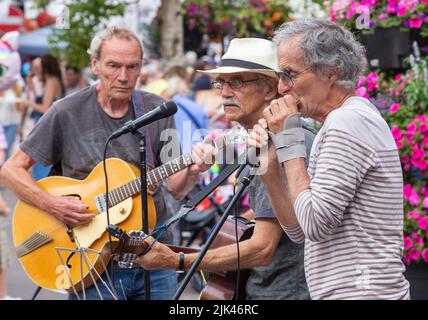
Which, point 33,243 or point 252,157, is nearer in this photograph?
point 252,157

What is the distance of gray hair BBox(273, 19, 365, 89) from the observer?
3.11 meters

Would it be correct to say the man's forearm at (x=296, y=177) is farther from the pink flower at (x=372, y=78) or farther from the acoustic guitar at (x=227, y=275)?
the pink flower at (x=372, y=78)

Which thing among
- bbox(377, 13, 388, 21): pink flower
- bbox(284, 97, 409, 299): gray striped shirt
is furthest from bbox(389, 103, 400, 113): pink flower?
bbox(284, 97, 409, 299): gray striped shirt

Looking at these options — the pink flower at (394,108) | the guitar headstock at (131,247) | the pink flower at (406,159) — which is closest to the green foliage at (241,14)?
the pink flower at (394,108)

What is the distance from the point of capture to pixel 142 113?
4.64 metres

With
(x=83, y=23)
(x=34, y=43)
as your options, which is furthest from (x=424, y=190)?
(x=34, y=43)

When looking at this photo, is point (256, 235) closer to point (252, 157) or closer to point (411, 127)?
point (252, 157)

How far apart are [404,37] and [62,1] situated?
225 inches

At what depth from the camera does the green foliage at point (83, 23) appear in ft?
35.4

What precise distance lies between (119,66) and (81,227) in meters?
0.85

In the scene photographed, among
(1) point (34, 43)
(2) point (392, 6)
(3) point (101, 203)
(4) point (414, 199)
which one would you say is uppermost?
(2) point (392, 6)

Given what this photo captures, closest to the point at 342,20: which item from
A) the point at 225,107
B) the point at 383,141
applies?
the point at 225,107

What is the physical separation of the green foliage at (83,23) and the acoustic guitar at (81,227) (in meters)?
6.19
